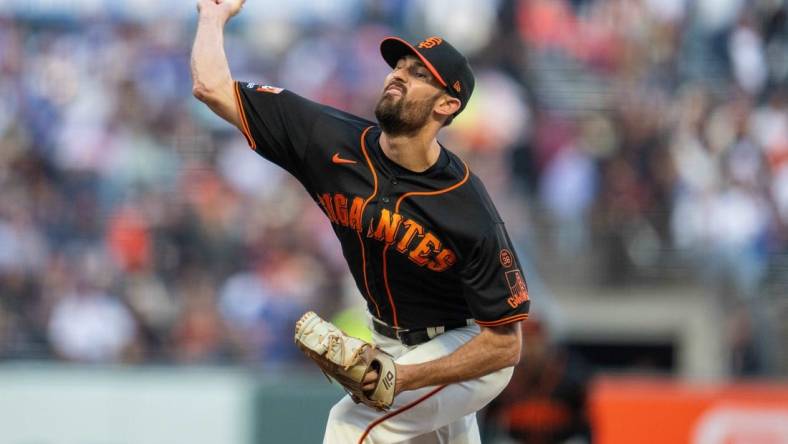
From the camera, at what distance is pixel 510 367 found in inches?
208

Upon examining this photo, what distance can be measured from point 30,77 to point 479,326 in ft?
34.5

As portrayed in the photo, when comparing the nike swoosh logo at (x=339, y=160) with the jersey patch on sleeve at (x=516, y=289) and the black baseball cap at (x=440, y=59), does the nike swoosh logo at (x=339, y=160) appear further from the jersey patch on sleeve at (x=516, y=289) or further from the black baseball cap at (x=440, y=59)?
the jersey patch on sleeve at (x=516, y=289)

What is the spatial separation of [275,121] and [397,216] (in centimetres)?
62

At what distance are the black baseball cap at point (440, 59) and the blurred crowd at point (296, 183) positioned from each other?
251 inches

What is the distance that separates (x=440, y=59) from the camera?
17.0 ft

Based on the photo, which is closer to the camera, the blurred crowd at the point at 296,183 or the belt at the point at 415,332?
the belt at the point at 415,332

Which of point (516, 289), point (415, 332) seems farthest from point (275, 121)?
point (516, 289)

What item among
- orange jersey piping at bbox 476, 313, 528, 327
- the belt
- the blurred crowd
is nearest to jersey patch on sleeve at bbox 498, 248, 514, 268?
orange jersey piping at bbox 476, 313, 528, 327

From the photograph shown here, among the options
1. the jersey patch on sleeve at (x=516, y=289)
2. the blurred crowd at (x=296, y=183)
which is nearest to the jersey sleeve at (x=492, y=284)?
the jersey patch on sleeve at (x=516, y=289)

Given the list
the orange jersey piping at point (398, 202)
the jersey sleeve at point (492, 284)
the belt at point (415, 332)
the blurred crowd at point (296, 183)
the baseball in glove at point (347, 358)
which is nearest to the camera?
the baseball in glove at point (347, 358)

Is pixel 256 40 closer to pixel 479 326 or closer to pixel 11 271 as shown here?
pixel 11 271

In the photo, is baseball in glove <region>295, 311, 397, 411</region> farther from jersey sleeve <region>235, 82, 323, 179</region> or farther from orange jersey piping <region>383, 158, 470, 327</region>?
jersey sleeve <region>235, 82, 323, 179</region>

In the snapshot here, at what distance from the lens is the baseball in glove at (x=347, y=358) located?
482 centimetres

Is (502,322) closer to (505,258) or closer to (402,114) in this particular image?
(505,258)
